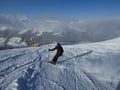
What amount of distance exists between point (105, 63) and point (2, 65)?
33.1 ft

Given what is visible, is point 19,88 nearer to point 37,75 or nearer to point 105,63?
point 37,75

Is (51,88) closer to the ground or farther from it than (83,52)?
closer to the ground

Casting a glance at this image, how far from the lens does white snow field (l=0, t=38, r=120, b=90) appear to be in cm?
1467

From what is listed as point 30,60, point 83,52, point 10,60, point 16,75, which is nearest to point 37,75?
point 16,75

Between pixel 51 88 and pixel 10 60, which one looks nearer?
pixel 51 88

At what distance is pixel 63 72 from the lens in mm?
16609

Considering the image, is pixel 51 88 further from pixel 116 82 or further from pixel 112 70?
pixel 112 70

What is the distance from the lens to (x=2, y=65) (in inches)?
763

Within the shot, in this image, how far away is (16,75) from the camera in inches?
633

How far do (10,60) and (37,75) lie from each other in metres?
6.06

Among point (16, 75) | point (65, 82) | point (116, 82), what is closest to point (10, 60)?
point (16, 75)

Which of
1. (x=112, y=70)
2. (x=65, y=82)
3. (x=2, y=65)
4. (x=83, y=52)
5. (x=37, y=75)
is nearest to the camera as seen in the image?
(x=65, y=82)

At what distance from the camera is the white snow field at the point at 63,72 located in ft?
48.1

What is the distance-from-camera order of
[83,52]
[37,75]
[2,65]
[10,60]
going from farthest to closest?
[83,52] < [10,60] < [2,65] < [37,75]
